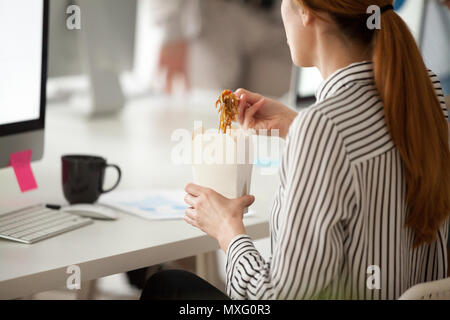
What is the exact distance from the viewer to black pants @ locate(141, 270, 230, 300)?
3.54 ft

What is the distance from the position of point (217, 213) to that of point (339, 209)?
23 centimetres

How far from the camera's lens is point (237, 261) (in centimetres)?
91

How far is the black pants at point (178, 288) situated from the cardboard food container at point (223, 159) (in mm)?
170

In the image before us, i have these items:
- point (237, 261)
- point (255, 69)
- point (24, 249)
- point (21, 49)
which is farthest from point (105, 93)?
point (255, 69)

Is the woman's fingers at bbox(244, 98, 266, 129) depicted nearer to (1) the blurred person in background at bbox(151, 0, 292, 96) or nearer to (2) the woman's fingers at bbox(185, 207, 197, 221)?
(2) the woman's fingers at bbox(185, 207, 197, 221)

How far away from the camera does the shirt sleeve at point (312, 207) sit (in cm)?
81

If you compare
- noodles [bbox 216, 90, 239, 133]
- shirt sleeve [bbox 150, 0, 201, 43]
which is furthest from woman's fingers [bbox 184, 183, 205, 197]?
shirt sleeve [bbox 150, 0, 201, 43]

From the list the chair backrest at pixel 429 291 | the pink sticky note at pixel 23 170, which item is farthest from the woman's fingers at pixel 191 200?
the pink sticky note at pixel 23 170

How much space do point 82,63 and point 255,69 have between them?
8.52 ft

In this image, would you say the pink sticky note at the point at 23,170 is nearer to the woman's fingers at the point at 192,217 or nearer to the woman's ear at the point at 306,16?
the woman's fingers at the point at 192,217

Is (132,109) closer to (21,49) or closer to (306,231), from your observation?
(21,49)

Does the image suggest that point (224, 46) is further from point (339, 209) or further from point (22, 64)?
point (339, 209)

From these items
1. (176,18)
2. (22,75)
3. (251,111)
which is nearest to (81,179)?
(22,75)

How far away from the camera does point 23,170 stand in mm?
1350
